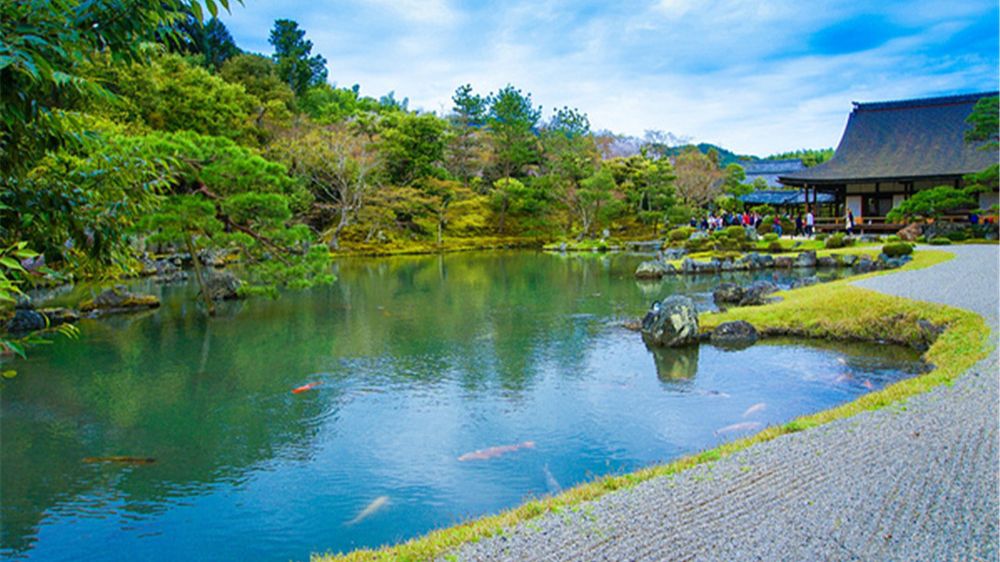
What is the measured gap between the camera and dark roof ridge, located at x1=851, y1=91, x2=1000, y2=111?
33000 mm

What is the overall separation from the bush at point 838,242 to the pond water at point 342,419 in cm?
1485

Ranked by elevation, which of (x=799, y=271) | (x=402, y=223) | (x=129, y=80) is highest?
(x=129, y=80)

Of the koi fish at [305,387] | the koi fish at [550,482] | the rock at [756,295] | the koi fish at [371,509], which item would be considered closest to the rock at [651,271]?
the rock at [756,295]

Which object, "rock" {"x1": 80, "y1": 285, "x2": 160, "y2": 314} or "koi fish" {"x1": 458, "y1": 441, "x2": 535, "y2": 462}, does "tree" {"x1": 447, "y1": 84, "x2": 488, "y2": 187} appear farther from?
"koi fish" {"x1": 458, "y1": 441, "x2": 535, "y2": 462}

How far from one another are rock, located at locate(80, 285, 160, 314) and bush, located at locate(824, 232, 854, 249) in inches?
935

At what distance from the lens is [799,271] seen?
2269 centimetres

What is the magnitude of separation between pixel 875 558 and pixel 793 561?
457 millimetres

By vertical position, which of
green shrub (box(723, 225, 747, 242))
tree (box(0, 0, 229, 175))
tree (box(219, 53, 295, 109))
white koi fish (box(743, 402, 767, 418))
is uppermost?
tree (box(219, 53, 295, 109))

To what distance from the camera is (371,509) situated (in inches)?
229

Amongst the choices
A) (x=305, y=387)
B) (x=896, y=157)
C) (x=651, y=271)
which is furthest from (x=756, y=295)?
(x=896, y=157)

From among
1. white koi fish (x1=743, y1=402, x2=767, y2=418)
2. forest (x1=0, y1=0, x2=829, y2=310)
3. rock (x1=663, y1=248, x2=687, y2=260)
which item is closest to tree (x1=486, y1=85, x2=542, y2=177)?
forest (x1=0, y1=0, x2=829, y2=310)

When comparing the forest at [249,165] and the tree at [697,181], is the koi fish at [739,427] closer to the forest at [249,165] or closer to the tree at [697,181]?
the forest at [249,165]

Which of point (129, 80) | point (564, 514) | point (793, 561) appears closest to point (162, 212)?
point (564, 514)

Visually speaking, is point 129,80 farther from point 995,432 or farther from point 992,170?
point 992,170
